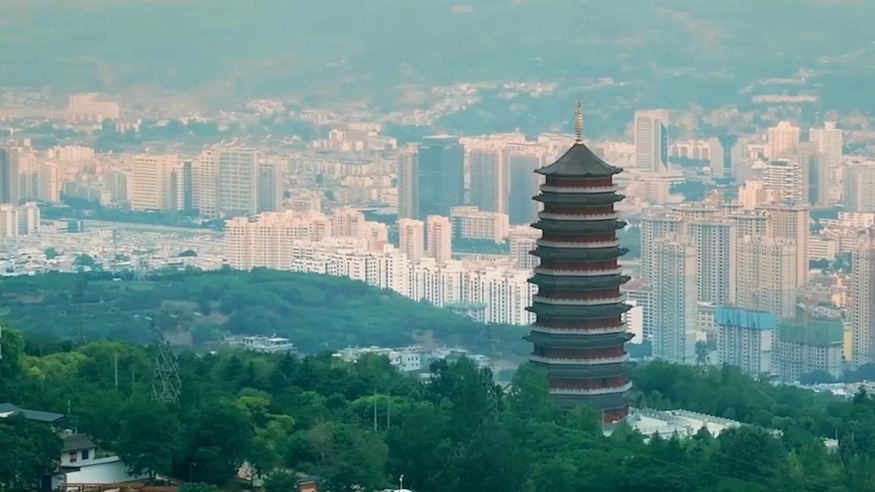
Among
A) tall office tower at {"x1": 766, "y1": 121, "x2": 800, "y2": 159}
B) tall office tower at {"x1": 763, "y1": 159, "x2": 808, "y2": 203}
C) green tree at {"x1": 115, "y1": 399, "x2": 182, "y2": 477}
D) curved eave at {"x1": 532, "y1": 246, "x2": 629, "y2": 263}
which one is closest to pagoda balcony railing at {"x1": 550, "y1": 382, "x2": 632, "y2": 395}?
curved eave at {"x1": 532, "y1": 246, "x2": 629, "y2": 263}

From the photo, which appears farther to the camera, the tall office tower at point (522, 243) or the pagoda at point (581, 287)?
the tall office tower at point (522, 243)

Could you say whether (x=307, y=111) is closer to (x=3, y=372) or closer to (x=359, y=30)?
(x=359, y=30)

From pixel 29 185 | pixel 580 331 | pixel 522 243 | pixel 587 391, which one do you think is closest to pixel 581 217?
pixel 580 331

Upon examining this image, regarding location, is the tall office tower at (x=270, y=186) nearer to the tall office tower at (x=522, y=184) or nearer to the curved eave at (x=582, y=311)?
the tall office tower at (x=522, y=184)

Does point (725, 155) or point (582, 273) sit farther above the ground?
point (725, 155)

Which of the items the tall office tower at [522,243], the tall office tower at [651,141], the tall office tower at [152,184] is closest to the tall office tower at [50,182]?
the tall office tower at [152,184]

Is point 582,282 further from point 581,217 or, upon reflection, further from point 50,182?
point 50,182

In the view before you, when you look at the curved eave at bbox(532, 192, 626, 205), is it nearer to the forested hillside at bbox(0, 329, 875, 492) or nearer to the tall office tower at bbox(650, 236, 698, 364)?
the forested hillside at bbox(0, 329, 875, 492)

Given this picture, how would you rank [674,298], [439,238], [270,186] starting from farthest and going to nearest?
[270,186]
[439,238]
[674,298]
